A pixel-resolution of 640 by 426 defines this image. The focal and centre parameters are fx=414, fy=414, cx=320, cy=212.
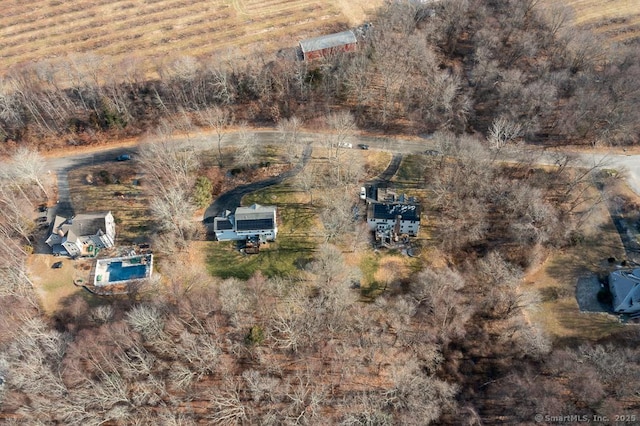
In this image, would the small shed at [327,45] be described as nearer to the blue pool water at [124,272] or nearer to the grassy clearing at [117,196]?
the grassy clearing at [117,196]

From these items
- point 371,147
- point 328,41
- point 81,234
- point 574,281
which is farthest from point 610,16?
point 81,234

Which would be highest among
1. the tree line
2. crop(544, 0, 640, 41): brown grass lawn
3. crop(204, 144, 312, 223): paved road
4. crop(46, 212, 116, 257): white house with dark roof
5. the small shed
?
crop(544, 0, 640, 41): brown grass lawn

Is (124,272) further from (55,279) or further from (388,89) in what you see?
(388,89)

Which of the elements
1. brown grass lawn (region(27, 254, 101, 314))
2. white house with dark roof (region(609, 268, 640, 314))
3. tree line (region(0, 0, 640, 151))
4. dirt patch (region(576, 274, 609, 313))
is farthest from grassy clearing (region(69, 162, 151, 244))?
white house with dark roof (region(609, 268, 640, 314))

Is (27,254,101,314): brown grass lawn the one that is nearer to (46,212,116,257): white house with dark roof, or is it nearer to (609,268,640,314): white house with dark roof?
(46,212,116,257): white house with dark roof

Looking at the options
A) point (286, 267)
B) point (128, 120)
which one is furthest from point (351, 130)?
point (128, 120)

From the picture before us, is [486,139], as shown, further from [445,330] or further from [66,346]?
[66,346]
